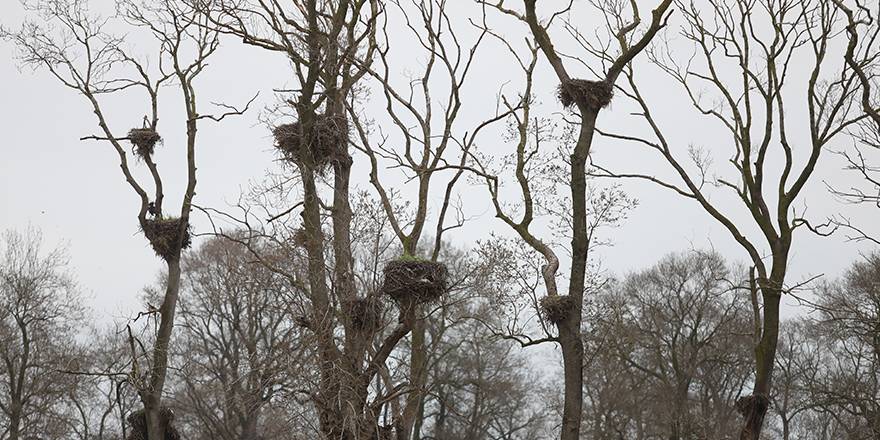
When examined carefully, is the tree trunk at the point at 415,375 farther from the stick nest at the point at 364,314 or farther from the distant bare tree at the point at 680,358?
the distant bare tree at the point at 680,358

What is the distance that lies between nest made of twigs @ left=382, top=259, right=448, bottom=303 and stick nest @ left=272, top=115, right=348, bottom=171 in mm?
1895

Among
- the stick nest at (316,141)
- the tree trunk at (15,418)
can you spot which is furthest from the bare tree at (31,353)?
the stick nest at (316,141)

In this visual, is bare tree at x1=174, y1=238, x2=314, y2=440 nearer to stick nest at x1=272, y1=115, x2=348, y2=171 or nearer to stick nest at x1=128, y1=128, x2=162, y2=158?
stick nest at x1=128, y1=128, x2=162, y2=158

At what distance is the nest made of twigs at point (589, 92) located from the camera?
11.0 meters

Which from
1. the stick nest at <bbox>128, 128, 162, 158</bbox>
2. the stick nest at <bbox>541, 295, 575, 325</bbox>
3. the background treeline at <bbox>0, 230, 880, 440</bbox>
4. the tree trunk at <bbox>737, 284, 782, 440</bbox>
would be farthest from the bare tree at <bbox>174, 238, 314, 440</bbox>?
the tree trunk at <bbox>737, 284, 782, 440</bbox>

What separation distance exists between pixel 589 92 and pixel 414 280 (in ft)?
10.6

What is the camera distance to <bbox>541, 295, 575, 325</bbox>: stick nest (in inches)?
400

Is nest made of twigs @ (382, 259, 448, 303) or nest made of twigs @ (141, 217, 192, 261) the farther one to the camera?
nest made of twigs @ (141, 217, 192, 261)

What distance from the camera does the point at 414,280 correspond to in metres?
10.0

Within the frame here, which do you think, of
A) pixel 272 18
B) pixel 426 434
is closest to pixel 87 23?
pixel 272 18

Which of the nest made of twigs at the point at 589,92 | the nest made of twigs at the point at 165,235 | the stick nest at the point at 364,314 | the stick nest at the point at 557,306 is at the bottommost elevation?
the stick nest at the point at 364,314

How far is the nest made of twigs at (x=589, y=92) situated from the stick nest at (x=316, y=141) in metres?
2.98

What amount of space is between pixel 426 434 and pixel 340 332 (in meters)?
14.8

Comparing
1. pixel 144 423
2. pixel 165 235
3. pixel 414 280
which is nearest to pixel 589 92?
pixel 414 280
